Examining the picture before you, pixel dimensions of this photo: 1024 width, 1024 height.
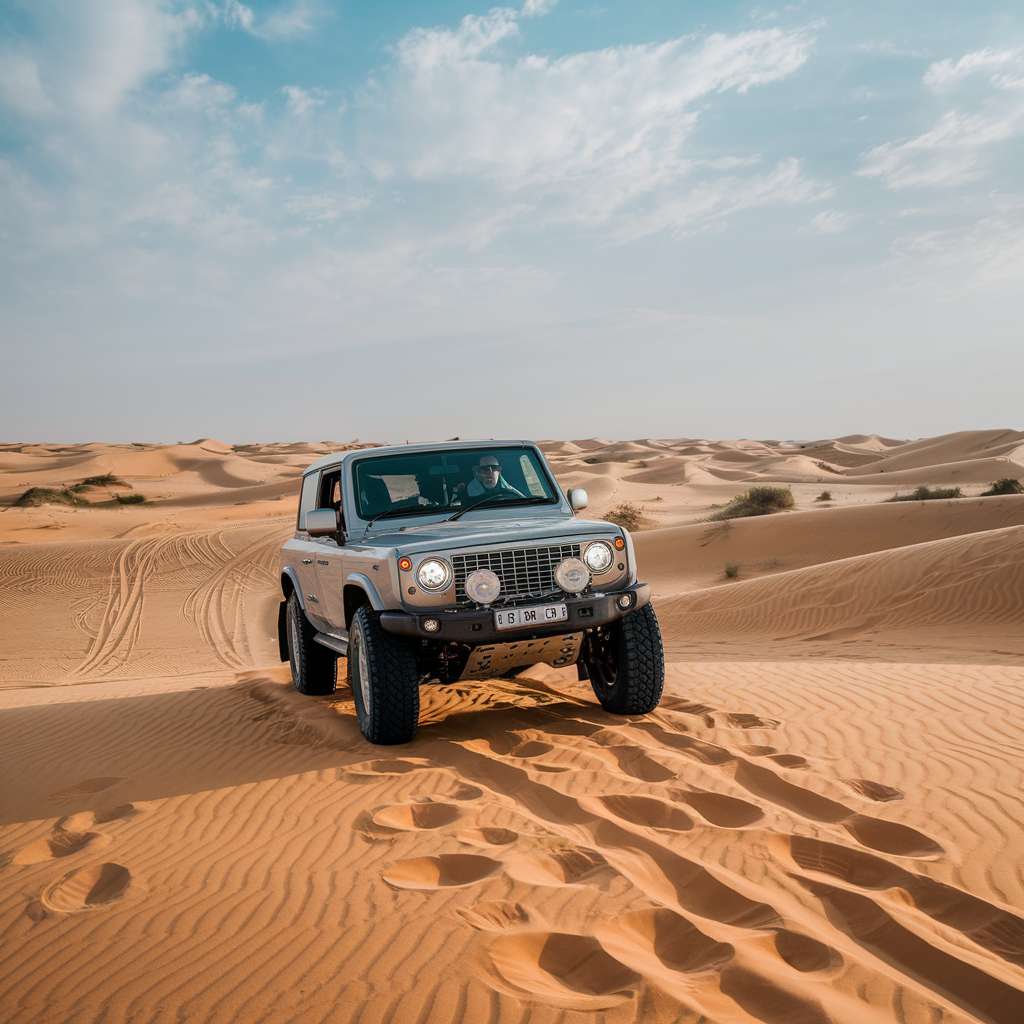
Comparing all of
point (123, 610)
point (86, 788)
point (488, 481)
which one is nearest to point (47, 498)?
point (123, 610)

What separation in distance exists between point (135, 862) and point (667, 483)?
143ft

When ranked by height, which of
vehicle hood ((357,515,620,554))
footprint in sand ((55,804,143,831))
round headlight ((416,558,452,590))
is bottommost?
footprint in sand ((55,804,143,831))

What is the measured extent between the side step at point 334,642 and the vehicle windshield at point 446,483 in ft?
3.25

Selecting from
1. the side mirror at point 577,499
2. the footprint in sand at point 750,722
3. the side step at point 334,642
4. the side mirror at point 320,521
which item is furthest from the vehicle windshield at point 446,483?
the footprint in sand at point 750,722

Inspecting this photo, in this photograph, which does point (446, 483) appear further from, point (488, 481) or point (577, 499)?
point (577, 499)

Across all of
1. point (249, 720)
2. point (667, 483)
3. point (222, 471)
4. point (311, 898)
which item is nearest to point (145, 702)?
point (249, 720)

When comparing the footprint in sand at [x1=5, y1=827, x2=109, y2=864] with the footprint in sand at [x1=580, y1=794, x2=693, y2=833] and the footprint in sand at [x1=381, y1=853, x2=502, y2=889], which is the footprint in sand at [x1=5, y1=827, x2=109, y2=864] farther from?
the footprint in sand at [x1=580, y1=794, x2=693, y2=833]

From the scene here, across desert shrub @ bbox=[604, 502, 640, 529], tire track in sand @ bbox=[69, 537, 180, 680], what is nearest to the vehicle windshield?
tire track in sand @ bbox=[69, 537, 180, 680]

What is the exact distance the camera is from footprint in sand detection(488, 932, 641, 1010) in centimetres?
290

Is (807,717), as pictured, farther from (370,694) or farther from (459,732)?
(370,694)

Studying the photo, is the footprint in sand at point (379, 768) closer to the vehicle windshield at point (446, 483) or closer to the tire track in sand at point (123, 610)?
the vehicle windshield at point (446, 483)

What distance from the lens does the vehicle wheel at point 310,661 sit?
27.2ft

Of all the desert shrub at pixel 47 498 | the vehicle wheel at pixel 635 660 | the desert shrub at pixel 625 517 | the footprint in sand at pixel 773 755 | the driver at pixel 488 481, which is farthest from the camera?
the desert shrub at pixel 47 498

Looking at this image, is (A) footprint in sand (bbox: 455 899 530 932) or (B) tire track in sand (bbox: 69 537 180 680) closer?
(A) footprint in sand (bbox: 455 899 530 932)
